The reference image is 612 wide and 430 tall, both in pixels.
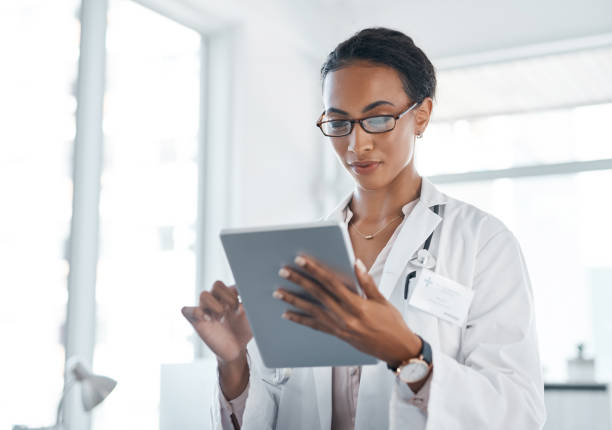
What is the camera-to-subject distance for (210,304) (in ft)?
4.98

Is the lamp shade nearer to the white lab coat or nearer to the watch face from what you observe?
the white lab coat

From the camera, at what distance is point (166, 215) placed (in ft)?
12.6

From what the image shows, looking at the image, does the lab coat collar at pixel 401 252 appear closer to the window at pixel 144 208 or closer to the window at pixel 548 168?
the window at pixel 144 208

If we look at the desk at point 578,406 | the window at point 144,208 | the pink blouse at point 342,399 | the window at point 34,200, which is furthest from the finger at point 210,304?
the desk at point 578,406

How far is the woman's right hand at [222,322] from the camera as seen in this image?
1522 mm

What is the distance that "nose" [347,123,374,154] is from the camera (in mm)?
1646

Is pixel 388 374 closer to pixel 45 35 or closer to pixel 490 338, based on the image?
pixel 490 338

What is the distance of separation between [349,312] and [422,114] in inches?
30.7

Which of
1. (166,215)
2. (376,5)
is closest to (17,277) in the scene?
(166,215)

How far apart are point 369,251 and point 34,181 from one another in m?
1.73

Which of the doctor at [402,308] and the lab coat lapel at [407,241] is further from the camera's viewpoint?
the lab coat lapel at [407,241]

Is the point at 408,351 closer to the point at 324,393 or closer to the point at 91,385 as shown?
the point at 324,393

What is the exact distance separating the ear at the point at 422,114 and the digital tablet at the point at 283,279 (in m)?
0.69

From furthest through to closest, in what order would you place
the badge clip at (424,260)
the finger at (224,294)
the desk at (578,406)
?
the desk at (578,406) → the badge clip at (424,260) → the finger at (224,294)
